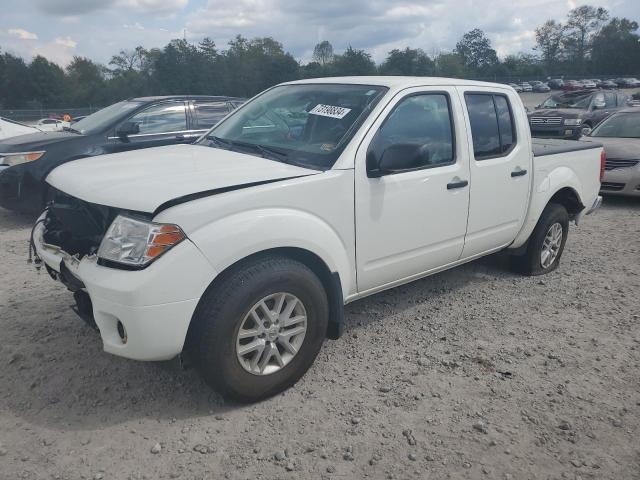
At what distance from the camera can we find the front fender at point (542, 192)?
4.86 metres

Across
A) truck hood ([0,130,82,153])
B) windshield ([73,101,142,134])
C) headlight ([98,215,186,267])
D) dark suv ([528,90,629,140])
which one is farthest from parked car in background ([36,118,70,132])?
dark suv ([528,90,629,140])

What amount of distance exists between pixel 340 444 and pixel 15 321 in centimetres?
281

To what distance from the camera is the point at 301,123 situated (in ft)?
12.5

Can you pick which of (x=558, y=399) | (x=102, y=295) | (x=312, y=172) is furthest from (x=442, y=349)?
(x=102, y=295)

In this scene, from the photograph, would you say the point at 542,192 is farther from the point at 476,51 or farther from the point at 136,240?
the point at 476,51

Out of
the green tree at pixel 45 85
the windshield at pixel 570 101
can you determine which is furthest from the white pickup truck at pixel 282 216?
the green tree at pixel 45 85

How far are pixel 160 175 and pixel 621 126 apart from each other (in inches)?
373

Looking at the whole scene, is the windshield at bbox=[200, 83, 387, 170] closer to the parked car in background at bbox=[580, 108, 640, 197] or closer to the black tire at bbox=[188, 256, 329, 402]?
the black tire at bbox=[188, 256, 329, 402]

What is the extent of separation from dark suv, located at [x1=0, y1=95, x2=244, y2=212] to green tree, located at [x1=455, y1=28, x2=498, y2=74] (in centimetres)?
9643

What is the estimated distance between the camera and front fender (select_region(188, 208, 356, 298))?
2760mm

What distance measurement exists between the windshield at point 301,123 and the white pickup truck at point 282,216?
0.01 metres

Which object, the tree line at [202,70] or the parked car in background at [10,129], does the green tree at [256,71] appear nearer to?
the tree line at [202,70]

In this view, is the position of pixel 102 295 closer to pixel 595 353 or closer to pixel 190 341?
pixel 190 341

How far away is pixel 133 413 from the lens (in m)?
3.04
